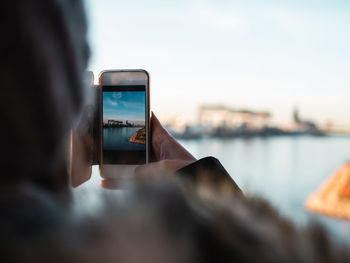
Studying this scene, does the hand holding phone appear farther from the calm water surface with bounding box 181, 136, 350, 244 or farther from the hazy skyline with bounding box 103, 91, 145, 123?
the calm water surface with bounding box 181, 136, 350, 244

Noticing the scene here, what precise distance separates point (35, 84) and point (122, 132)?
423mm

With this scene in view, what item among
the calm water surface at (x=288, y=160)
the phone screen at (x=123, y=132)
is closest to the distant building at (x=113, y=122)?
the phone screen at (x=123, y=132)

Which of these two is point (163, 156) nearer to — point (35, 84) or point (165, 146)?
point (165, 146)

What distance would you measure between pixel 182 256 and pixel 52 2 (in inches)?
4.6

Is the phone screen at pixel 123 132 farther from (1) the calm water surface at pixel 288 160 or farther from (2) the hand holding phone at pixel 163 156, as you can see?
(1) the calm water surface at pixel 288 160

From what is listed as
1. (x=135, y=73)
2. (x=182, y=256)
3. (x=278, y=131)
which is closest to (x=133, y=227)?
(x=182, y=256)

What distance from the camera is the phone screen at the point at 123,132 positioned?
555mm

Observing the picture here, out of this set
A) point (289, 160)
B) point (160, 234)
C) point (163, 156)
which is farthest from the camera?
point (289, 160)

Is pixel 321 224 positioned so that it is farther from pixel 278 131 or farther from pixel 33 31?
pixel 278 131

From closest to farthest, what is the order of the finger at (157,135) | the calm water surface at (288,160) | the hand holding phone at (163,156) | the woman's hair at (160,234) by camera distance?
the woman's hair at (160,234) → the hand holding phone at (163,156) → the finger at (157,135) → the calm water surface at (288,160)

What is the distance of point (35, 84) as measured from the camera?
0.46 ft

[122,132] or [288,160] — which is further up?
[122,132]

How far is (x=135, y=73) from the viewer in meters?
0.59

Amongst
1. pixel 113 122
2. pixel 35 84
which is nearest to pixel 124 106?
pixel 113 122
